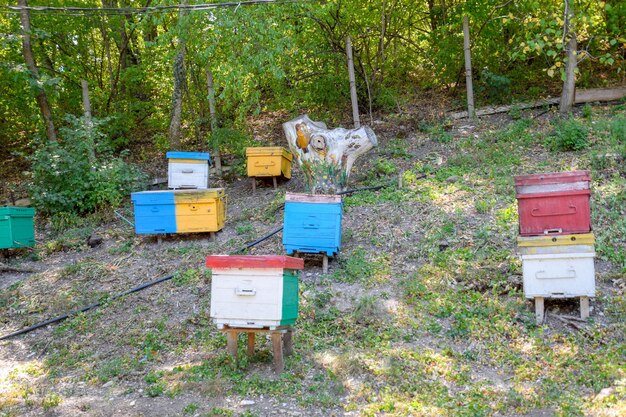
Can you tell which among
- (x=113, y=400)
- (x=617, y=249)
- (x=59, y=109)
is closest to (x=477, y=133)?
(x=617, y=249)

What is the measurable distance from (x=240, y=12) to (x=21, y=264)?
6191 millimetres

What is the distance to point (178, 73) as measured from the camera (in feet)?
48.8

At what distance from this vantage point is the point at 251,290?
6113mm

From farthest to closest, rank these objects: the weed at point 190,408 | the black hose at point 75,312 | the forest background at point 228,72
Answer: the forest background at point 228,72 → the black hose at point 75,312 → the weed at point 190,408

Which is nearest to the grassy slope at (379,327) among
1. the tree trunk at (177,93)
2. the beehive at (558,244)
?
the beehive at (558,244)

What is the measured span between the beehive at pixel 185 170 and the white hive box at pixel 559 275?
7481mm

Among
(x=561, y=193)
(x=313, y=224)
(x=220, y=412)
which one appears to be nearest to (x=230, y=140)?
(x=313, y=224)

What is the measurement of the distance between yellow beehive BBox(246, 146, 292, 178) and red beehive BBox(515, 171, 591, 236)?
6.85 meters

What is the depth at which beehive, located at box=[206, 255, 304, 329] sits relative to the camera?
608cm

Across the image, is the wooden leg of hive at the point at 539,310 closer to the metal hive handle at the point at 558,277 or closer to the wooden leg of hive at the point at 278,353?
the metal hive handle at the point at 558,277

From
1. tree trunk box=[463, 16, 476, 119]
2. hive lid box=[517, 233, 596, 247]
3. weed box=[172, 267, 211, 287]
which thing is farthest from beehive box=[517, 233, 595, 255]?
tree trunk box=[463, 16, 476, 119]

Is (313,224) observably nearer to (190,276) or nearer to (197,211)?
(190,276)

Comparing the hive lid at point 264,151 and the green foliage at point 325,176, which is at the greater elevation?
the hive lid at point 264,151

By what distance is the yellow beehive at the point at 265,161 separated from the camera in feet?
43.4
